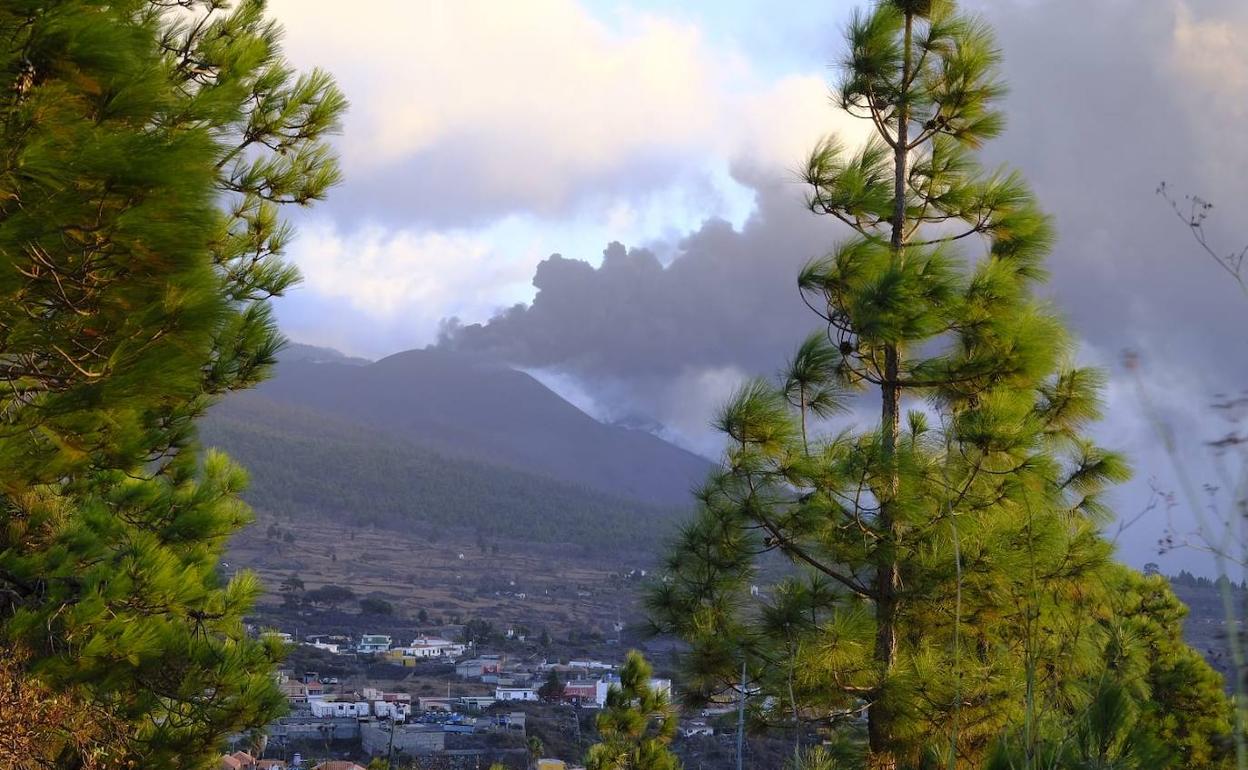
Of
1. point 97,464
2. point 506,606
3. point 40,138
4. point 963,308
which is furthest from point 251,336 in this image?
point 506,606

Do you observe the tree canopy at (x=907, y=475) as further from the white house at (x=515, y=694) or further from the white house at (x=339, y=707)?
the white house at (x=515, y=694)

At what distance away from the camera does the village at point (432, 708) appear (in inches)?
469

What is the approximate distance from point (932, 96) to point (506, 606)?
2069 inches

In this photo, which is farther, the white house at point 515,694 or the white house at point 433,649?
the white house at point 433,649

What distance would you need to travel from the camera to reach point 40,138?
10.5ft

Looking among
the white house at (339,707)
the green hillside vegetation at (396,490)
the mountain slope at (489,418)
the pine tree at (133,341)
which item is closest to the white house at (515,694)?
the white house at (339,707)

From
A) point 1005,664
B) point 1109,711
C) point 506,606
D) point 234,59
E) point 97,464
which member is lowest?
point 506,606

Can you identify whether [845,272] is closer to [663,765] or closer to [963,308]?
[963,308]

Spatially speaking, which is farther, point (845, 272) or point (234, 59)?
point (845, 272)

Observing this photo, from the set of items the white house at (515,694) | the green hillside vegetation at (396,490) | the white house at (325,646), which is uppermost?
the green hillside vegetation at (396,490)

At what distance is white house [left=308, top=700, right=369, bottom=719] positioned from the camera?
59.6 ft

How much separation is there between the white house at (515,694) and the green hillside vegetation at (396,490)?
148 feet

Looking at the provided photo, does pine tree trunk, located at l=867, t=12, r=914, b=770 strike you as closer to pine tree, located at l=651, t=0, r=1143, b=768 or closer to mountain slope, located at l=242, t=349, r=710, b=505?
pine tree, located at l=651, t=0, r=1143, b=768

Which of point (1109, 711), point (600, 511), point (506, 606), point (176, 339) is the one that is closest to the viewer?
point (1109, 711)
